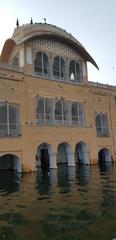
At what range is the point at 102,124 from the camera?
30516 mm

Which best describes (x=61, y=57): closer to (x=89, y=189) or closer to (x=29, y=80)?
(x=29, y=80)

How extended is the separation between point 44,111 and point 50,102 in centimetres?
125

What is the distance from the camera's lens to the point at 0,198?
40.4ft

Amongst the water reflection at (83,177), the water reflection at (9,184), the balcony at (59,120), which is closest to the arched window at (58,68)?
the balcony at (59,120)

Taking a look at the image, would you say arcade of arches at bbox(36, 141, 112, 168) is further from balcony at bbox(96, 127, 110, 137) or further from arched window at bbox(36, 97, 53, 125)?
arched window at bbox(36, 97, 53, 125)

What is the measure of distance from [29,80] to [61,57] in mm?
5080

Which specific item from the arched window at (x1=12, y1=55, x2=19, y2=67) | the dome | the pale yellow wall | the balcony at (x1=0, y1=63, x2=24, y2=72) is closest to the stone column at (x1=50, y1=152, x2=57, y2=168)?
the pale yellow wall

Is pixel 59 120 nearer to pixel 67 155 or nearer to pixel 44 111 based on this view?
pixel 44 111

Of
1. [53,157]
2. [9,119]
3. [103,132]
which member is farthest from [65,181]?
[103,132]

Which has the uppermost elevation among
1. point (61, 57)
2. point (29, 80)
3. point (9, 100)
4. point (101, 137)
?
point (61, 57)

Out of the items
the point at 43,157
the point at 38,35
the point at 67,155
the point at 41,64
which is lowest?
the point at 43,157

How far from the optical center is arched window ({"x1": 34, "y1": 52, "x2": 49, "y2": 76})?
2546 cm

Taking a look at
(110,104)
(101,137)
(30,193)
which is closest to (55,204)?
(30,193)

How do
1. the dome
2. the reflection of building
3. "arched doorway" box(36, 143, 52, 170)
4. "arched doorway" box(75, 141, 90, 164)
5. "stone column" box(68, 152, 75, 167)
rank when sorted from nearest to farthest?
the reflection of building, the dome, "stone column" box(68, 152, 75, 167), "arched doorway" box(36, 143, 52, 170), "arched doorway" box(75, 141, 90, 164)
